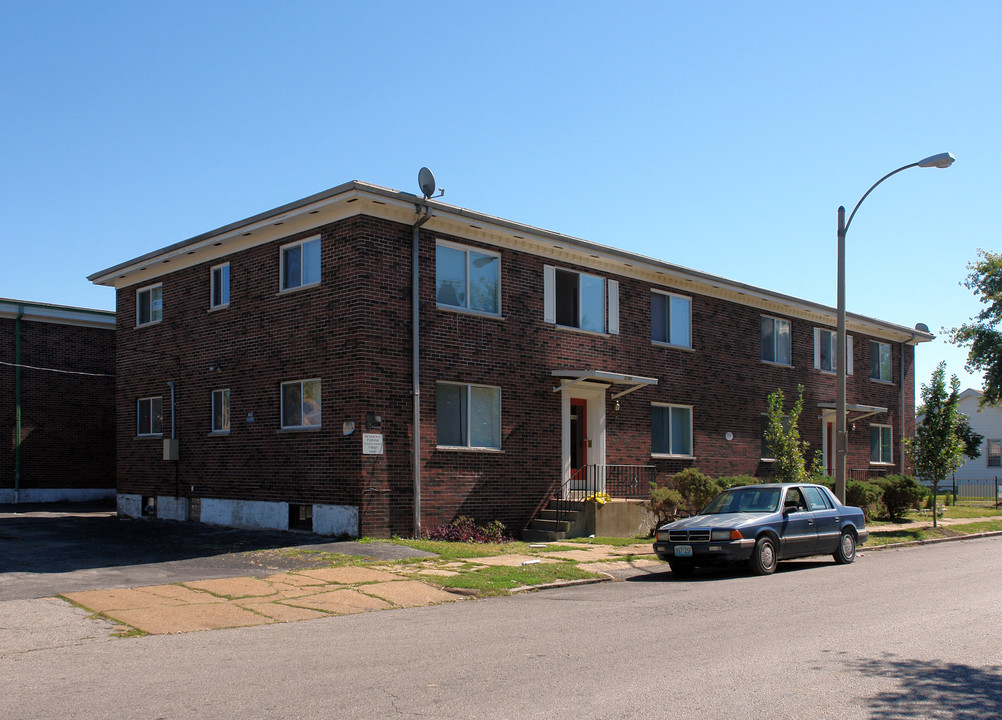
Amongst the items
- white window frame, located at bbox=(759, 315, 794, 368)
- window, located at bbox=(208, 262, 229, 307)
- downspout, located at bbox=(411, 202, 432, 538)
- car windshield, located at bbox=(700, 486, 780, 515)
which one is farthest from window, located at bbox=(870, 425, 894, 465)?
window, located at bbox=(208, 262, 229, 307)

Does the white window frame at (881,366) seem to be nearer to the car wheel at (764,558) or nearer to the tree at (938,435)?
the tree at (938,435)

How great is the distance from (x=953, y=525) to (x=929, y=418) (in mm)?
3207

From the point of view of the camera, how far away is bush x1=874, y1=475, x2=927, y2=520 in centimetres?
2580

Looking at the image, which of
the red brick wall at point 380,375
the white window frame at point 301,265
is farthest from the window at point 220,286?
the white window frame at point 301,265

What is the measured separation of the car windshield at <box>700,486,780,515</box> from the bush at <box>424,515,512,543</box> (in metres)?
4.46

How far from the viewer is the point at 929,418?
2669cm

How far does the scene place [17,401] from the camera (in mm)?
26797

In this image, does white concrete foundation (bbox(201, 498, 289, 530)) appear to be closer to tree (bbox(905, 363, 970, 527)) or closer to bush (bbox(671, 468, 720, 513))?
bush (bbox(671, 468, 720, 513))

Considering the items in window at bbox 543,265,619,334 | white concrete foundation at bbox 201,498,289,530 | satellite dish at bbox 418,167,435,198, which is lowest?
white concrete foundation at bbox 201,498,289,530

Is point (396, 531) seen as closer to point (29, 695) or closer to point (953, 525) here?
point (29, 695)

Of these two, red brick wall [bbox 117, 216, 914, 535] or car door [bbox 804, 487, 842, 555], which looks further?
red brick wall [bbox 117, 216, 914, 535]

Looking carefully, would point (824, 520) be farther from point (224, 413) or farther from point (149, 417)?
point (149, 417)

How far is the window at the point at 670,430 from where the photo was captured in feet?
76.6

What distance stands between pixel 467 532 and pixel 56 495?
1566 centimetres
